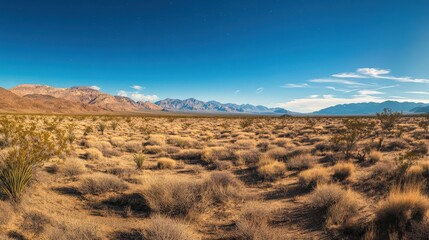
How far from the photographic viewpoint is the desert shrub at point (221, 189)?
7376mm

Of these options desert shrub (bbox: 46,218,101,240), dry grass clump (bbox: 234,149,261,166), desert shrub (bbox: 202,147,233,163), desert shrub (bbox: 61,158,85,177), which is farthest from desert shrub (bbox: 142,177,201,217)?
desert shrub (bbox: 202,147,233,163)

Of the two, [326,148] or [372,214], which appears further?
[326,148]

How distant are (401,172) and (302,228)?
17.2 feet

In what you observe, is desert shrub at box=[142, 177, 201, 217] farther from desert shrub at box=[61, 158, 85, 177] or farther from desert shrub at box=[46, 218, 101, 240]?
desert shrub at box=[61, 158, 85, 177]

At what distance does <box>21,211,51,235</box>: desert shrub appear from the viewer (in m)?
5.23

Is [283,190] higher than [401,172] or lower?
lower

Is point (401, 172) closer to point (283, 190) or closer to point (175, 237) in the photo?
point (283, 190)

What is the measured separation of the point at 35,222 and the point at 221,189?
471 cm

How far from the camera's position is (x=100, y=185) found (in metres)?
7.90

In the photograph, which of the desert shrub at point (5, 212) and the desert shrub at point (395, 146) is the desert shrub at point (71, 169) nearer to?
the desert shrub at point (5, 212)

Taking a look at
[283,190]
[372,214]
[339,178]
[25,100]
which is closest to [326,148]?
[339,178]

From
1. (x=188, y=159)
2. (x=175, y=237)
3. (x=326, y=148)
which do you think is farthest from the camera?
(x=326, y=148)

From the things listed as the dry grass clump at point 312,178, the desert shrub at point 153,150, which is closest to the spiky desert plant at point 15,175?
the dry grass clump at point 312,178

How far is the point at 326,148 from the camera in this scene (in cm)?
1538
